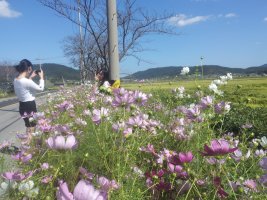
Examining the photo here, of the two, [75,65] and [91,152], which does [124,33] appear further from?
[75,65]

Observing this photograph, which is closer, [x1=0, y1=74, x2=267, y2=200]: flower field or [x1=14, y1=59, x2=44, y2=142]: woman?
[x1=0, y1=74, x2=267, y2=200]: flower field

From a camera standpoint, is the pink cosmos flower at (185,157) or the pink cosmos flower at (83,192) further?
the pink cosmos flower at (185,157)

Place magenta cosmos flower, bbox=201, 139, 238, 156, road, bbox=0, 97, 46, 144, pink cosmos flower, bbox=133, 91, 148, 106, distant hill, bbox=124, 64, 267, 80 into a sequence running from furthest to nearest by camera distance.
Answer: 1. road, bbox=0, 97, 46, 144
2. distant hill, bbox=124, 64, 267, 80
3. pink cosmos flower, bbox=133, 91, 148, 106
4. magenta cosmos flower, bbox=201, 139, 238, 156

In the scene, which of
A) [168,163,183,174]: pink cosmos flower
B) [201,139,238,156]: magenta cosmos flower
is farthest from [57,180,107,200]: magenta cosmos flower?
[168,163,183,174]: pink cosmos flower

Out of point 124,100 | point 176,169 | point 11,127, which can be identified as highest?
point 124,100

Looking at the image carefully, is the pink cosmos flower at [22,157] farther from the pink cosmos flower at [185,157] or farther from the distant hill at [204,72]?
the distant hill at [204,72]

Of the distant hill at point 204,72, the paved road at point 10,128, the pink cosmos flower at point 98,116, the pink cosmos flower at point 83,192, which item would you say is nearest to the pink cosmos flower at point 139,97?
the pink cosmos flower at point 98,116

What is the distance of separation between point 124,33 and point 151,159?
509 inches

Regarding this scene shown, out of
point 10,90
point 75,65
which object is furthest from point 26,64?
point 10,90

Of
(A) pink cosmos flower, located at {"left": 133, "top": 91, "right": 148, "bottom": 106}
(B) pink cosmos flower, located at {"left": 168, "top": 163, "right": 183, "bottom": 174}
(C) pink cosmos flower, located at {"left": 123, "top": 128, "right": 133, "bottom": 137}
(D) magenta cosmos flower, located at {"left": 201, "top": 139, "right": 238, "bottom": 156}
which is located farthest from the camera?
(A) pink cosmos flower, located at {"left": 133, "top": 91, "right": 148, "bottom": 106}

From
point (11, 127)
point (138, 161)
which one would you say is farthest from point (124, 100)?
point (11, 127)

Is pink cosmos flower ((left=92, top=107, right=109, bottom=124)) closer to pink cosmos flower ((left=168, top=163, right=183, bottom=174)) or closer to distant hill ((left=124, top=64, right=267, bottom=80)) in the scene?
pink cosmos flower ((left=168, top=163, right=183, bottom=174))

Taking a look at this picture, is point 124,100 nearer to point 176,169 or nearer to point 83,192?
point 176,169

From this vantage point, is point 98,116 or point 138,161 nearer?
point 98,116
